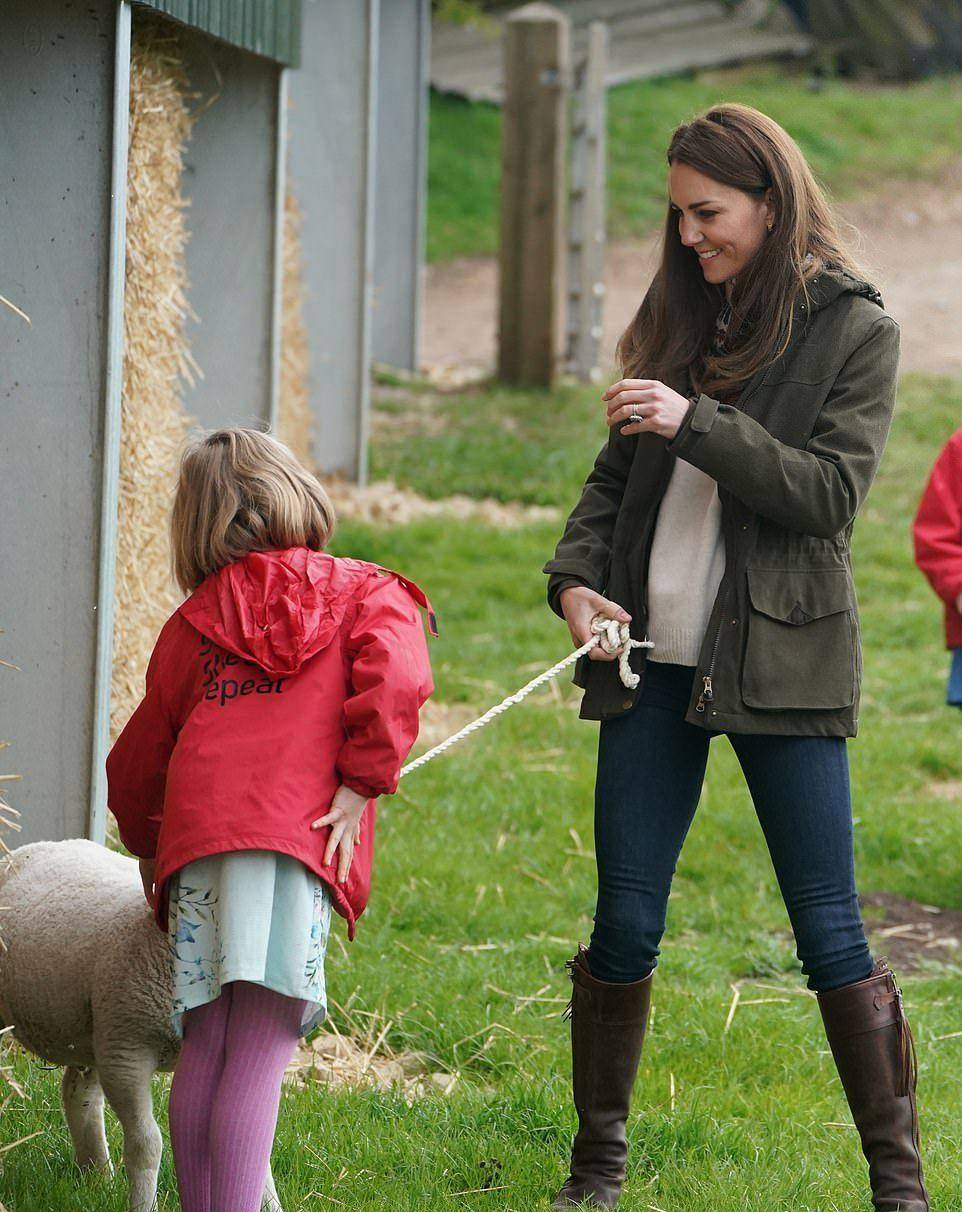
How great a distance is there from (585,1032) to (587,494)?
113 cm

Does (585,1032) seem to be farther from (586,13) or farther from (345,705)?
(586,13)

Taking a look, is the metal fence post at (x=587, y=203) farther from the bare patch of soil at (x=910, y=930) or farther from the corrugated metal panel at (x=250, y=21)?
the bare patch of soil at (x=910, y=930)

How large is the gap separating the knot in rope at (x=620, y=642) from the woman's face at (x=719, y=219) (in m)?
0.74

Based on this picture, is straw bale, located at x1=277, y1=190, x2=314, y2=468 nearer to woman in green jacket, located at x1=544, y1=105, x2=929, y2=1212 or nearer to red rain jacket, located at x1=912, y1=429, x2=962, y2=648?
red rain jacket, located at x1=912, y1=429, x2=962, y2=648

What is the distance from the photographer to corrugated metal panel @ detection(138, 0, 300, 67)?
4637 mm

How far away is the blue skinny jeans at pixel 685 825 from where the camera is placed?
10.2ft

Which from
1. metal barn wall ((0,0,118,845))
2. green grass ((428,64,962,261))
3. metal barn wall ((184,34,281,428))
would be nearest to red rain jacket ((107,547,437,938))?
metal barn wall ((0,0,118,845))

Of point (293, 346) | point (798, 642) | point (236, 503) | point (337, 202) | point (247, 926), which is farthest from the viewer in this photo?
point (337, 202)

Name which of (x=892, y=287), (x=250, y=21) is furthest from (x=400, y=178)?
(x=250, y=21)

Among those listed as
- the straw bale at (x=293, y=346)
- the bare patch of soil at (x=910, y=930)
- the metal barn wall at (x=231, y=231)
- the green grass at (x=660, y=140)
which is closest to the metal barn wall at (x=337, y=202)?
the straw bale at (x=293, y=346)

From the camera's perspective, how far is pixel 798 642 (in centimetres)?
311

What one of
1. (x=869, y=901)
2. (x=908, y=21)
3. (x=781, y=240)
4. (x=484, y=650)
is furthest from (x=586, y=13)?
(x=781, y=240)

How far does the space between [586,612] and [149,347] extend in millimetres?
2495

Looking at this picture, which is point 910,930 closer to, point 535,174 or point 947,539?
point 947,539
